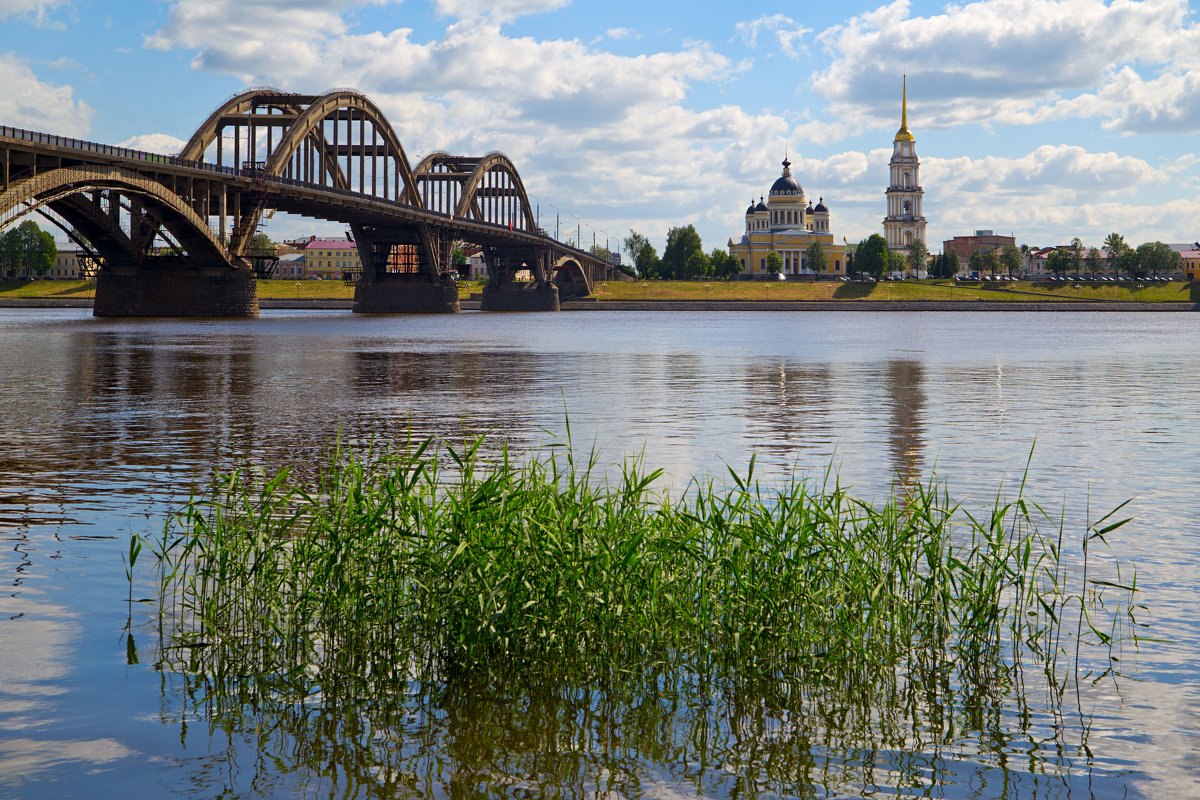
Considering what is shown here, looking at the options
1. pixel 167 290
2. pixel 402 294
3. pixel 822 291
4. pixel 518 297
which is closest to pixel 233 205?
pixel 167 290

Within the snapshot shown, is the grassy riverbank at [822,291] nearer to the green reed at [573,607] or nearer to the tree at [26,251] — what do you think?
the tree at [26,251]

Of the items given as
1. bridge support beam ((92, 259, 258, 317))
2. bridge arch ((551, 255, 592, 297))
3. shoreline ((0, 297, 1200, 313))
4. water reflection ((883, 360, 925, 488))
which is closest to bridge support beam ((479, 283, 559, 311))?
shoreline ((0, 297, 1200, 313))

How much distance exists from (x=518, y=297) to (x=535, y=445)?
146124 millimetres

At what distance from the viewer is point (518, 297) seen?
164m

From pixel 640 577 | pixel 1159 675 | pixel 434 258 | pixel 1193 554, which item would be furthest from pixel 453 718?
pixel 434 258

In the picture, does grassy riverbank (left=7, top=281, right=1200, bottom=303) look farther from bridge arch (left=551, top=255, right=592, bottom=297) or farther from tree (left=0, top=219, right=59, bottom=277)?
tree (left=0, top=219, right=59, bottom=277)

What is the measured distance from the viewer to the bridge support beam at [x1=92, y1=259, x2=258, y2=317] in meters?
88.8

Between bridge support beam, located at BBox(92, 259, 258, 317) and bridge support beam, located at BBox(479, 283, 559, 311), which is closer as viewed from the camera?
bridge support beam, located at BBox(92, 259, 258, 317)

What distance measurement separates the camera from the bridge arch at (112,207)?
206 ft

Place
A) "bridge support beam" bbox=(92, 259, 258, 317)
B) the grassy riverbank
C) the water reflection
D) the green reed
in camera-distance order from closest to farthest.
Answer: the green reed → the water reflection → "bridge support beam" bbox=(92, 259, 258, 317) → the grassy riverbank

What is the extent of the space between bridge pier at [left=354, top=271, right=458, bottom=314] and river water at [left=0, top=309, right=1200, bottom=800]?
251 ft

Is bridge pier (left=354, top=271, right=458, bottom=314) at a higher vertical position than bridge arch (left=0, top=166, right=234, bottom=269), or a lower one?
lower

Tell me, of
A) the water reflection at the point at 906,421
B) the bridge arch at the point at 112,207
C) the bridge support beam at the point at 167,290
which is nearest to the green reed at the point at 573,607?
the water reflection at the point at 906,421

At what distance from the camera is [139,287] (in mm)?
89188
